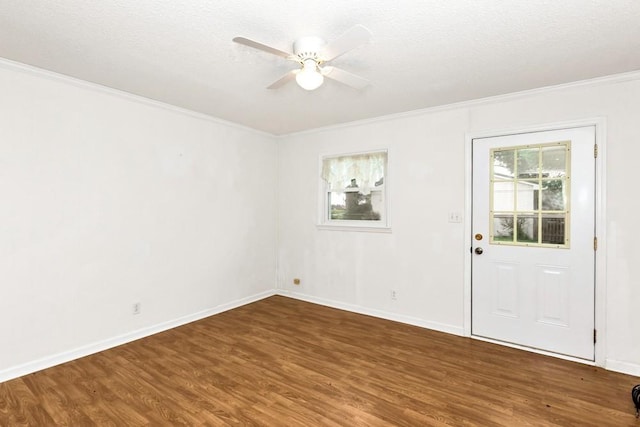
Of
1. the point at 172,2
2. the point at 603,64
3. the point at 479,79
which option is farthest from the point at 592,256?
the point at 172,2

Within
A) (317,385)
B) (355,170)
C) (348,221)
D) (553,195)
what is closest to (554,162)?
(553,195)

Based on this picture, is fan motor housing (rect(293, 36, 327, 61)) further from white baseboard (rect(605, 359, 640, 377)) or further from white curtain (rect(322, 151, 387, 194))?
white baseboard (rect(605, 359, 640, 377))

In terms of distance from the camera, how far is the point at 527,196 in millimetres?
3064

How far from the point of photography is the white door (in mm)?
2826

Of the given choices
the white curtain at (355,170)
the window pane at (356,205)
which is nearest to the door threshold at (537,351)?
the window pane at (356,205)

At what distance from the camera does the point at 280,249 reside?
16.3 ft

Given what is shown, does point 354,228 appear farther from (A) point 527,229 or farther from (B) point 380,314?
(A) point 527,229

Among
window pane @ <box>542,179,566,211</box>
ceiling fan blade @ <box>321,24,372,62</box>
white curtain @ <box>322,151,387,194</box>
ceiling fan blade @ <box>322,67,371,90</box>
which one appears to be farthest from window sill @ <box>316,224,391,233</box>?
ceiling fan blade @ <box>321,24,372,62</box>

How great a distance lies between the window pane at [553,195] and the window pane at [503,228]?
32cm

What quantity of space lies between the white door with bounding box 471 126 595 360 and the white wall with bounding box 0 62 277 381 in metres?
3.05

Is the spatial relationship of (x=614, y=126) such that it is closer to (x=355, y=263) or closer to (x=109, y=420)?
(x=355, y=263)

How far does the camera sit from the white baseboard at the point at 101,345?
8.27 ft

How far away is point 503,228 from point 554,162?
750 millimetres

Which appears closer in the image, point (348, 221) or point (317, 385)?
point (317, 385)
